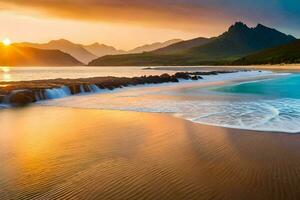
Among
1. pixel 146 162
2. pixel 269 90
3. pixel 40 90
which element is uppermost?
pixel 40 90

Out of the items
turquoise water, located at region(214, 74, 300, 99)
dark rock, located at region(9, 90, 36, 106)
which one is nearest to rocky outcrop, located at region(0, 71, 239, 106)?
dark rock, located at region(9, 90, 36, 106)

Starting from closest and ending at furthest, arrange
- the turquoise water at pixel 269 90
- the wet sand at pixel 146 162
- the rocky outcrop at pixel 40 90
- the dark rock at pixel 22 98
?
1. the wet sand at pixel 146 162
2. the dark rock at pixel 22 98
3. the rocky outcrop at pixel 40 90
4. the turquoise water at pixel 269 90

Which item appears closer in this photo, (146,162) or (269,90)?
(146,162)

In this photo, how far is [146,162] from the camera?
815cm

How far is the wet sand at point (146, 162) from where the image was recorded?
20.9 feet

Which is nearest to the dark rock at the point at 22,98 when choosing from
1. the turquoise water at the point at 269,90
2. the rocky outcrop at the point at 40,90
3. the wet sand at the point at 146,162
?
the rocky outcrop at the point at 40,90

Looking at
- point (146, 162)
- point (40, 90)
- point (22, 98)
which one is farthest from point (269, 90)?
point (146, 162)

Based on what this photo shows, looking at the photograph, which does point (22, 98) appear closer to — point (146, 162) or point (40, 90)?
point (40, 90)

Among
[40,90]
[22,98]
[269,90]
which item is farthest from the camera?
[269,90]

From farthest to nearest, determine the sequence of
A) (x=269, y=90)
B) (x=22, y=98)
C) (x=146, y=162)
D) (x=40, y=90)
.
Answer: (x=269, y=90)
(x=40, y=90)
(x=22, y=98)
(x=146, y=162)

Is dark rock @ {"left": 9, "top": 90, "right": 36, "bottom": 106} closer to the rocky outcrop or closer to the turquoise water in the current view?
the rocky outcrop

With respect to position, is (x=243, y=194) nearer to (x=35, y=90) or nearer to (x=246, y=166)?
(x=246, y=166)

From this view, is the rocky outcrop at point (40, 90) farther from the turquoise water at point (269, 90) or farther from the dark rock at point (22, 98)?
the turquoise water at point (269, 90)

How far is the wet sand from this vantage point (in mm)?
6355
